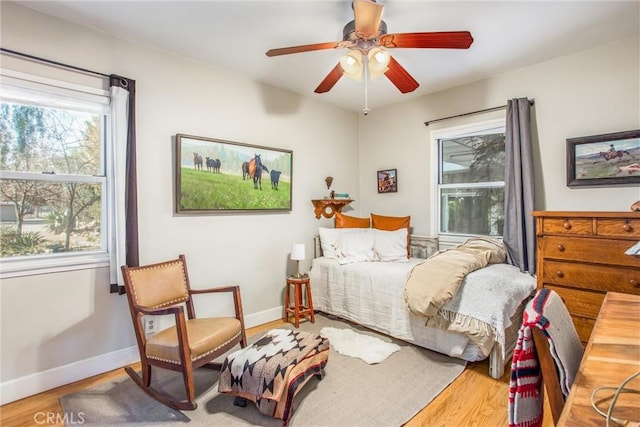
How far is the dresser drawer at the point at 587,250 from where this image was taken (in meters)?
2.06

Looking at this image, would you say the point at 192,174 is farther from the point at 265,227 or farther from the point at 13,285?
the point at 13,285

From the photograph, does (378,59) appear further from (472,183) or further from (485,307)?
(472,183)

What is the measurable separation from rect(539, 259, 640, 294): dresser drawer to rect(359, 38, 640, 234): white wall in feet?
2.44

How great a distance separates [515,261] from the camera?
9.57 feet

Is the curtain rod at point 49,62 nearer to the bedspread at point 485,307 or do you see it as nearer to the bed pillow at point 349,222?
the bed pillow at point 349,222

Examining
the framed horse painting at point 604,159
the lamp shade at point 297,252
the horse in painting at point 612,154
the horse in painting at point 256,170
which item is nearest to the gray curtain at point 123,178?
the horse in painting at point 256,170

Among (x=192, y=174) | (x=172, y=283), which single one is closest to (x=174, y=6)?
(x=192, y=174)

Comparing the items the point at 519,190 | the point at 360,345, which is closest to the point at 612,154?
the point at 519,190

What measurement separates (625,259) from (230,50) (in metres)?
3.25

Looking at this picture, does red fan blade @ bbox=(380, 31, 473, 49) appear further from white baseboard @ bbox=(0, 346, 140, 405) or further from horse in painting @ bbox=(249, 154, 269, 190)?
white baseboard @ bbox=(0, 346, 140, 405)

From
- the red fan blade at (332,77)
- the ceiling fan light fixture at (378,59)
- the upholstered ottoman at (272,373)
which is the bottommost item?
the upholstered ottoman at (272,373)

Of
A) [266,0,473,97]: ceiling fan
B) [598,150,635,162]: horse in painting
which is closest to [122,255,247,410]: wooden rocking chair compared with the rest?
[266,0,473,97]: ceiling fan

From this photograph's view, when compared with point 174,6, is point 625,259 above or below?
below

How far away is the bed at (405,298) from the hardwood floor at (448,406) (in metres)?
0.20
